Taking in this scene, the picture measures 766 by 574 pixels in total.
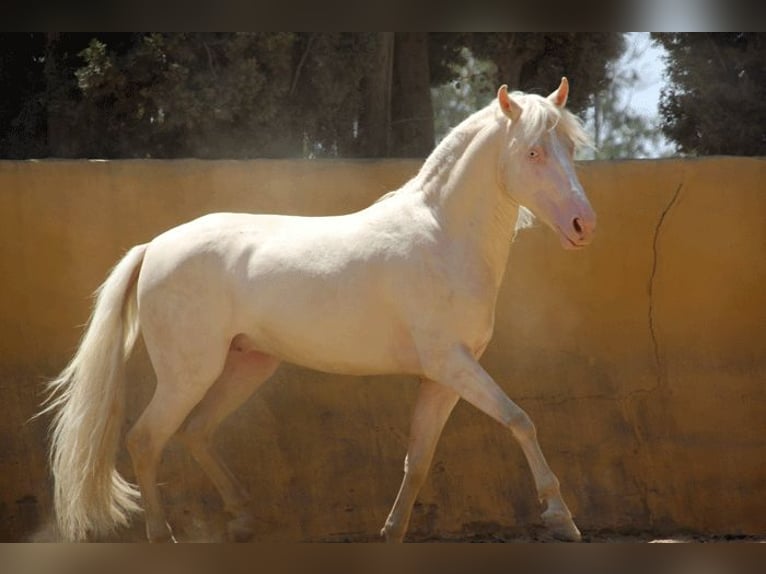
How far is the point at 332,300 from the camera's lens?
18.9 ft

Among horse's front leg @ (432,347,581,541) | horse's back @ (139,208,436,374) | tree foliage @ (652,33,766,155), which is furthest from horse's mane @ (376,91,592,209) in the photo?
tree foliage @ (652,33,766,155)

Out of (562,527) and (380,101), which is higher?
(380,101)

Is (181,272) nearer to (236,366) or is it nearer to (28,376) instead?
(236,366)

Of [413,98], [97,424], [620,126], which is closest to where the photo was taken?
[97,424]

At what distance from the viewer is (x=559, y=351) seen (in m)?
6.98

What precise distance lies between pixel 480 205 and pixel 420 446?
47.5 inches

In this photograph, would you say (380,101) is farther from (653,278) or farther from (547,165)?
(547,165)

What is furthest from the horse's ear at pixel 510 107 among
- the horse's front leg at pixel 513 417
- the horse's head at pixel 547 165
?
the horse's front leg at pixel 513 417

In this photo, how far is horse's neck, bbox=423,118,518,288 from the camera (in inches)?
224

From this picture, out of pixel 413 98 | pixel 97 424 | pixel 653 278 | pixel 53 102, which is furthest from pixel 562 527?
pixel 53 102

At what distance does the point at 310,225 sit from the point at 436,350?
38.9 inches

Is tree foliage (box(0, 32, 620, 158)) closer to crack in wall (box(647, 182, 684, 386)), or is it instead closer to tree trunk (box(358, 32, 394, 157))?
tree trunk (box(358, 32, 394, 157))

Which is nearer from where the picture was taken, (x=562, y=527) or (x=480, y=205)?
(x=562, y=527)

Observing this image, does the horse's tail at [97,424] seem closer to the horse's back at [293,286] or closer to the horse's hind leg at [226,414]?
the horse's back at [293,286]
